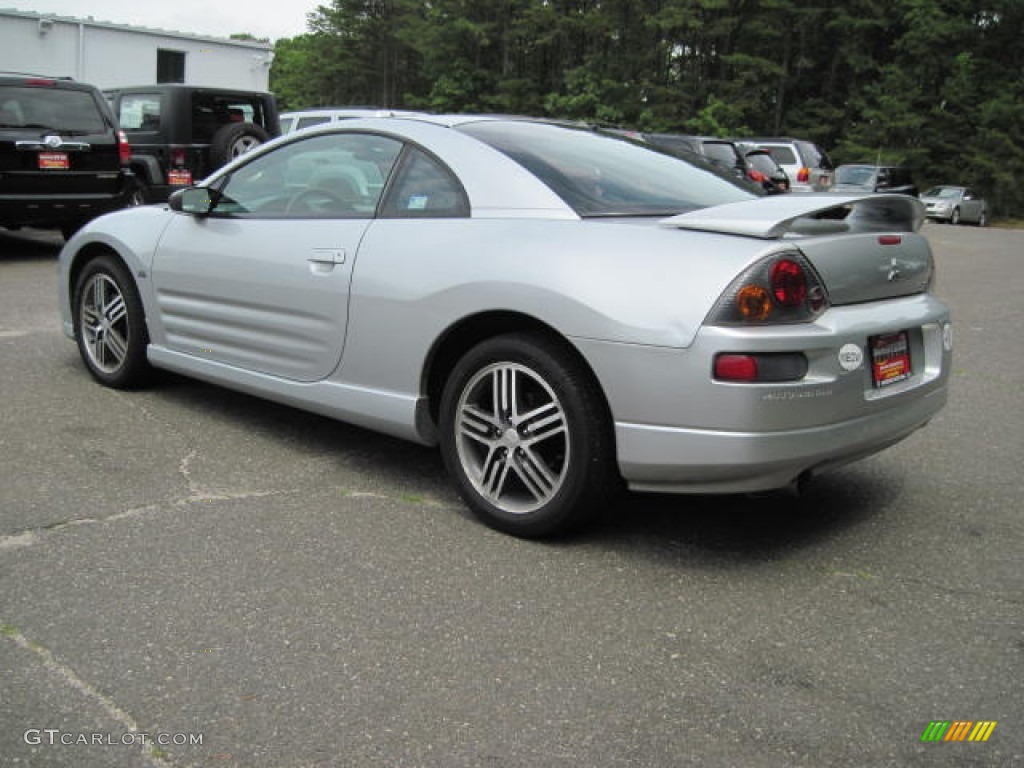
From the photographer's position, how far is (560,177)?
373cm

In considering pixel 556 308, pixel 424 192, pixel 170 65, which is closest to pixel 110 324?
pixel 424 192

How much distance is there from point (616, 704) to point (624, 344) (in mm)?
1143

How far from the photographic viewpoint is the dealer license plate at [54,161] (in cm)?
1042

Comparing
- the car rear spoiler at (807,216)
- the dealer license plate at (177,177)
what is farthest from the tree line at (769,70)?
the car rear spoiler at (807,216)

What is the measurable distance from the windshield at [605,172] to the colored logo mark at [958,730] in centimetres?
194

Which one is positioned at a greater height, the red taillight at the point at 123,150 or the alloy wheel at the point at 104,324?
the red taillight at the point at 123,150

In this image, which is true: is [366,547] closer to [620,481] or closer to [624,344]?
[620,481]

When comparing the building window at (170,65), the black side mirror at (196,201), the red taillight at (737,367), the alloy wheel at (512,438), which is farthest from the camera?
the building window at (170,65)

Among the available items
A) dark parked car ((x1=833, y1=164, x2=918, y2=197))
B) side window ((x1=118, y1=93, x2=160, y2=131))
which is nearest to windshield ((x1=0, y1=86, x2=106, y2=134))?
side window ((x1=118, y1=93, x2=160, y2=131))

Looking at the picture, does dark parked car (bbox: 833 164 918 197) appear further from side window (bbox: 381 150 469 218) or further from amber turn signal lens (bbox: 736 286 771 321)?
amber turn signal lens (bbox: 736 286 771 321)

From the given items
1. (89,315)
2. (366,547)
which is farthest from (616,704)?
(89,315)

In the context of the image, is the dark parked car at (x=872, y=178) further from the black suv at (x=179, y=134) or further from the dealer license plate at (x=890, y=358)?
the dealer license plate at (x=890, y=358)

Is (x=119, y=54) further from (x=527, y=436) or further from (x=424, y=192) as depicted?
(x=527, y=436)

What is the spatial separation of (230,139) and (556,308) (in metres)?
10.6
